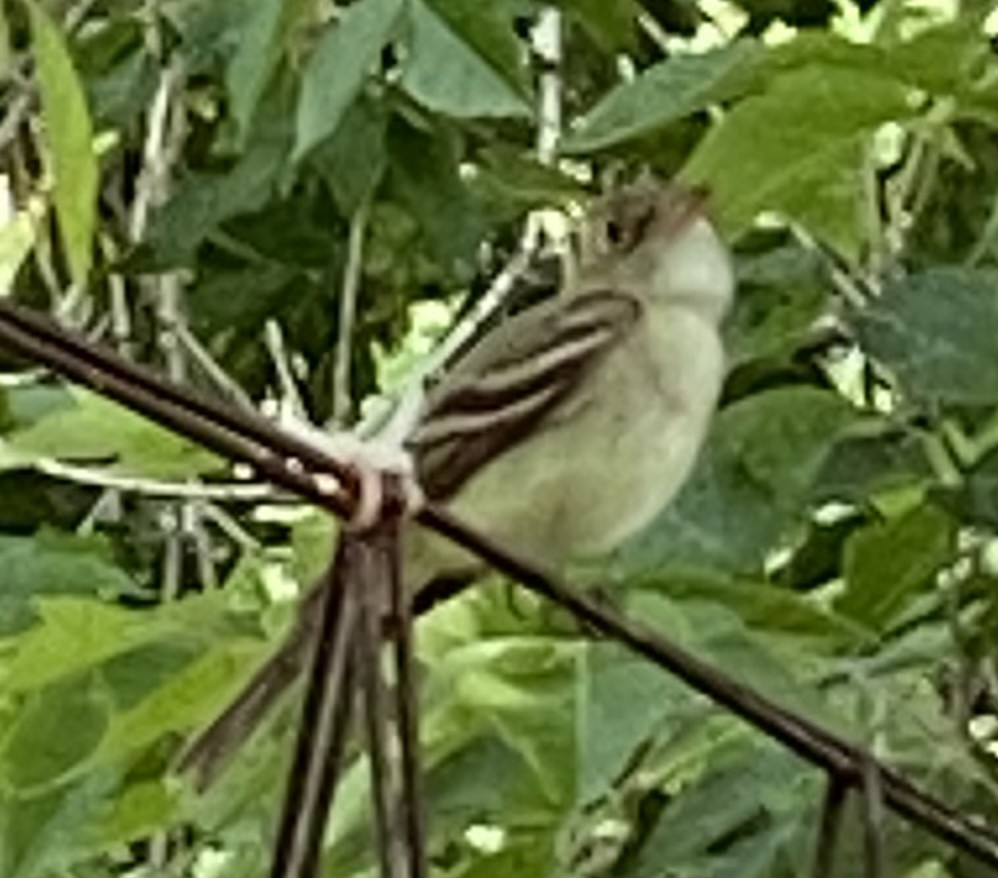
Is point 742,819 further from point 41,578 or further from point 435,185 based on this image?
point 435,185

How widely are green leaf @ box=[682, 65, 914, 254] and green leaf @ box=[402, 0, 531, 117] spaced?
0.52 feet

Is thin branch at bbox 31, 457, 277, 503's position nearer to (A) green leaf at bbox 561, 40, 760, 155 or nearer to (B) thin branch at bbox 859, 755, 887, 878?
(A) green leaf at bbox 561, 40, 760, 155

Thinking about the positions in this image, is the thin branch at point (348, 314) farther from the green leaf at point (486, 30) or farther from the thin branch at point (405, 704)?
the thin branch at point (405, 704)

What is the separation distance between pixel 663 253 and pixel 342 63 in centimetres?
27

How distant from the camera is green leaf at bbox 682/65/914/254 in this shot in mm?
1096

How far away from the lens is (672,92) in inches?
45.8

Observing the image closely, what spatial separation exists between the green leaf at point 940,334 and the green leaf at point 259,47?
0.77ft

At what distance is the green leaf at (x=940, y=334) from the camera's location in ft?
4.13

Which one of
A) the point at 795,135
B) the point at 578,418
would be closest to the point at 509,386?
the point at 578,418

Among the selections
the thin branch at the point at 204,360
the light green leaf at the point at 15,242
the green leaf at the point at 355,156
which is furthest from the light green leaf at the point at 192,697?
the thin branch at the point at 204,360

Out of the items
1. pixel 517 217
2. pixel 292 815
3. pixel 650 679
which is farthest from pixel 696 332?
pixel 292 815

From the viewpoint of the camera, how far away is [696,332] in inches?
55.6

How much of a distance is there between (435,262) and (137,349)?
1.65 feet

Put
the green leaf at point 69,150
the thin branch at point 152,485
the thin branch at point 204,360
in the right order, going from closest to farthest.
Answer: the green leaf at point 69,150 < the thin branch at point 152,485 < the thin branch at point 204,360
